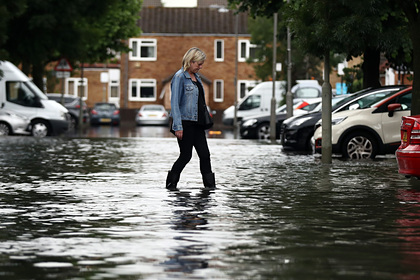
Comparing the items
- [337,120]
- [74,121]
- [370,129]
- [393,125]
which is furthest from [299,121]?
[74,121]

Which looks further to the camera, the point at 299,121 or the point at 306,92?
the point at 306,92

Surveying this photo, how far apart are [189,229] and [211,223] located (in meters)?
0.56

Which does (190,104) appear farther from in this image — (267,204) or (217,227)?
(217,227)

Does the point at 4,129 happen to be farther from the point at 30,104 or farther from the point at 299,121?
the point at 299,121

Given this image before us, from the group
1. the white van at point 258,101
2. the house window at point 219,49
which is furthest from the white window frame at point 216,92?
the white van at point 258,101

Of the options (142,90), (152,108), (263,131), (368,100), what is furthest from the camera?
(142,90)

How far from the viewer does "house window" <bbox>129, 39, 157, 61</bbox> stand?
8644 centimetres

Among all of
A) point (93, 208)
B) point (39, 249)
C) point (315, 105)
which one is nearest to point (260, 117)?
point (315, 105)

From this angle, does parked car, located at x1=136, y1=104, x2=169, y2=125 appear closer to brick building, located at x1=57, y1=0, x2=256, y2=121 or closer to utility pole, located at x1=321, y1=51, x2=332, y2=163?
brick building, located at x1=57, y1=0, x2=256, y2=121

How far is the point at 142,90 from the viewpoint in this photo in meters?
86.2

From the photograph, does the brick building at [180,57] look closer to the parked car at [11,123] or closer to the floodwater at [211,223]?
the parked car at [11,123]

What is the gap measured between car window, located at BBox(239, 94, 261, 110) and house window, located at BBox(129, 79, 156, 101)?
35348 mm

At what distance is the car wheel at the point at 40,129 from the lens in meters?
37.8

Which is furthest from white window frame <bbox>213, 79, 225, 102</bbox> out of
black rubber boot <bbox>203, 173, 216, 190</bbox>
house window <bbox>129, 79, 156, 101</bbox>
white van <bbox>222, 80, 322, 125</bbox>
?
black rubber boot <bbox>203, 173, 216, 190</bbox>
